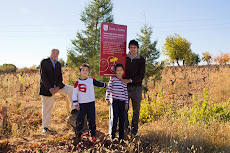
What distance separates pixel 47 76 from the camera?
4.91 meters

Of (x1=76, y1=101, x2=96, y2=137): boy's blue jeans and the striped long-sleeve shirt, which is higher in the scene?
the striped long-sleeve shirt

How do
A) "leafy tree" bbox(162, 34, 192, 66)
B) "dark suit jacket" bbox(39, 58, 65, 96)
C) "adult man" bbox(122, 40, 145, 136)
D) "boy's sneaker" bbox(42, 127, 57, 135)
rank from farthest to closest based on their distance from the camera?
"leafy tree" bbox(162, 34, 192, 66)
"boy's sneaker" bbox(42, 127, 57, 135)
"dark suit jacket" bbox(39, 58, 65, 96)
"adult man" bbox(122, 40, 145, 136)

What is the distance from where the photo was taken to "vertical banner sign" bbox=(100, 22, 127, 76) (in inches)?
174

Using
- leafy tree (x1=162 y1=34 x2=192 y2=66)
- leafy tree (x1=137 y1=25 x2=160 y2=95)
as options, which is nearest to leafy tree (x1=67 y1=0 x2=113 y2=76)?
leafy tree (x1=137 y1=25 x2=160 y2=95)

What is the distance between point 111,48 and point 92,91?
1.04 m

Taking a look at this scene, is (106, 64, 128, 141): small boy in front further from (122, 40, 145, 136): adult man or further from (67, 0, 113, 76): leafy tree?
(67, 0, 113, 76): leafy tree

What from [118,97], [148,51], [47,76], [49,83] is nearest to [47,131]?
[49,83]

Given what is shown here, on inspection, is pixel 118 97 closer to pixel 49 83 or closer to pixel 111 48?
pixel 111 48

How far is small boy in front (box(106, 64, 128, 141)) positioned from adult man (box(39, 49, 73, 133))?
1.50 metres

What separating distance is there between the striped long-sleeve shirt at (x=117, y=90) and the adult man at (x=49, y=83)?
4.82 ft

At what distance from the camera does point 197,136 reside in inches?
163

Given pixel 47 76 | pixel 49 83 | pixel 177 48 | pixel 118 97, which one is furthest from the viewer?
pixel 177 48

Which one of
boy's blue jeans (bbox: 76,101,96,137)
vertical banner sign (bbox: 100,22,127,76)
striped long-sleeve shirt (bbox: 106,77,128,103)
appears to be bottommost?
boy's blue jeans (bbox: 76,101,96,137)

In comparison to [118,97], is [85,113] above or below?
below
